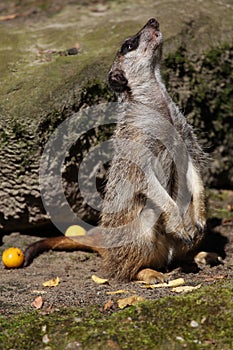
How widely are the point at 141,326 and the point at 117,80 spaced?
2.11 m

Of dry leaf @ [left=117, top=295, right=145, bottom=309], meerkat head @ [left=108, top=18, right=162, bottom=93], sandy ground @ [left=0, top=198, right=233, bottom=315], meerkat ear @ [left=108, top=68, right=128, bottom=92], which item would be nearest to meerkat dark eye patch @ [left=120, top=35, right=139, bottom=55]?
meerkat head @ [left=108, top=18, right=162, bottom=93]

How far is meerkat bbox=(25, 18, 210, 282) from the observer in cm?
462

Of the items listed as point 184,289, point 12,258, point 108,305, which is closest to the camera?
point 108,305

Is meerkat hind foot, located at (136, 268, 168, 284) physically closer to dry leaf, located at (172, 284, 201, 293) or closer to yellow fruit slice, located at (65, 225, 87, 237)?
dry leaf, located at (172, 284, 201, 293)

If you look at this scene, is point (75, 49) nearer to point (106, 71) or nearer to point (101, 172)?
point (106, 71)

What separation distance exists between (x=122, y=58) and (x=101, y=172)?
1.09 m

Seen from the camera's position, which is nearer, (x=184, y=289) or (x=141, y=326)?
(x=141, y=326)

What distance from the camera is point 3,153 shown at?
17.2 ft

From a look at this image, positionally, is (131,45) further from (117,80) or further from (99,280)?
(99,280)

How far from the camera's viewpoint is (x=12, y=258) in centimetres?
503

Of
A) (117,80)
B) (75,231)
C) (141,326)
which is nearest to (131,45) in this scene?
(117,80)

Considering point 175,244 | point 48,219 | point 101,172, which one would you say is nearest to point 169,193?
point 175,244

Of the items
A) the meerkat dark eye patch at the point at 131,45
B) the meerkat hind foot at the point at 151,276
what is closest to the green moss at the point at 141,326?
the meerkat hind foot at the point at 151,276

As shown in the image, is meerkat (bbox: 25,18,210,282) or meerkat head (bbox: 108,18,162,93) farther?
meerkat head (bbox: 108,18,162,93)
